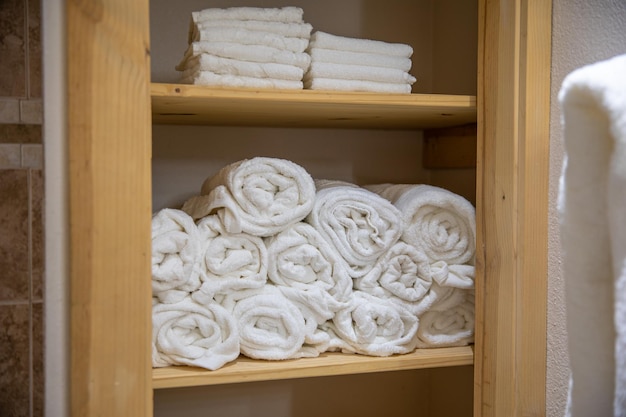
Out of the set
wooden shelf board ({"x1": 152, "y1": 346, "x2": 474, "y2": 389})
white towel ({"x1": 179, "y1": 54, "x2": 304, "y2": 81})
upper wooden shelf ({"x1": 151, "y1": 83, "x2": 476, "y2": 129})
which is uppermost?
white towel ({"x1": 179, "y1": 54, "x2": 304, "y2": 81})

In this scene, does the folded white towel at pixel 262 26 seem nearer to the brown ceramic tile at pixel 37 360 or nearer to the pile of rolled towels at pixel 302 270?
the pile of rolled towels at pixel 302 270

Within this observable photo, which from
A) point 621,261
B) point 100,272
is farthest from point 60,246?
point 621,261

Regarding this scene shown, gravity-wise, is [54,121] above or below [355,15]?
below

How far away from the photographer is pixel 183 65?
3.74ft

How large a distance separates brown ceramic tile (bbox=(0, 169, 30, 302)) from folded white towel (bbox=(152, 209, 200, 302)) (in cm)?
19

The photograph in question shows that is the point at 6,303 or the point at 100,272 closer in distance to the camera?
the point at 100,272

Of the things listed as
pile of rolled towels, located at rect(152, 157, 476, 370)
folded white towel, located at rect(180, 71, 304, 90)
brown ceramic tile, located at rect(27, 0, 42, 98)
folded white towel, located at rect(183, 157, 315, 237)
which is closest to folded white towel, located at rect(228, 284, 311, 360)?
pile of rolled towels, located at rect(152, 157, 476, 370)

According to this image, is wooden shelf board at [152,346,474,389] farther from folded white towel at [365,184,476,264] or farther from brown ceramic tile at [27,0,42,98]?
brown ceramic tile at [27,0,42,98]

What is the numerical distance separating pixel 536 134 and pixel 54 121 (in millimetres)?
705

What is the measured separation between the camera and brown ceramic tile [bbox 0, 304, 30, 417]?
963 mm

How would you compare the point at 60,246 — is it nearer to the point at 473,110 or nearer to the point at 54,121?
the point at 54,121

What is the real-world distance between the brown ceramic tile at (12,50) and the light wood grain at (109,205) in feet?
0.64

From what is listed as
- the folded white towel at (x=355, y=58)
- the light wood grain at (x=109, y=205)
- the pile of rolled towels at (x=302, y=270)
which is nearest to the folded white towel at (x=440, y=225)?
the pile of rolled towels at (x=302, y=270)

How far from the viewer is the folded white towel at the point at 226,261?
1038mm
